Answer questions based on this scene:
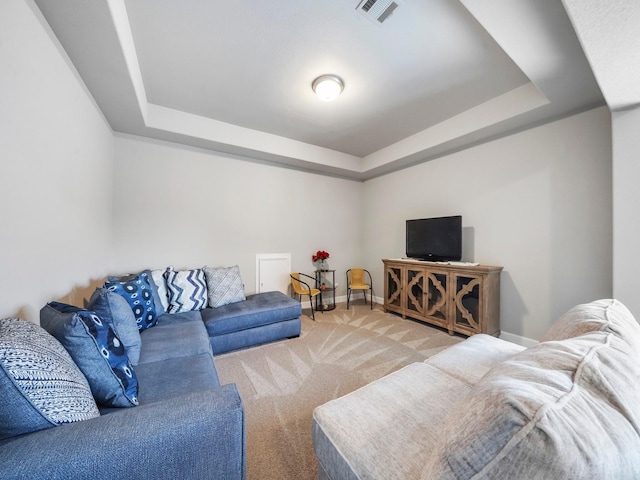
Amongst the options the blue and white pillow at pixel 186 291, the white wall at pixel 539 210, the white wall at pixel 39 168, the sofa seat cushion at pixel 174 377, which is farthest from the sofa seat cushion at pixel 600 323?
the blue and white pillow at pixel 186 291

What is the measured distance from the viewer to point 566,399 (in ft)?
1.64

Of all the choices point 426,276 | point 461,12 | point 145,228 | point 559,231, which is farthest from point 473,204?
point 145,228

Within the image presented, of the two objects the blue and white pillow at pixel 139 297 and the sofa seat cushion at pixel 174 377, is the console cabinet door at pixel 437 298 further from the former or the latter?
the blue and white pillow at pixel 139 297

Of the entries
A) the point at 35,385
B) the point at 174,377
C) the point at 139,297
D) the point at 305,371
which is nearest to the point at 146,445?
the point at 35,385

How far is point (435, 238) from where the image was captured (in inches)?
132

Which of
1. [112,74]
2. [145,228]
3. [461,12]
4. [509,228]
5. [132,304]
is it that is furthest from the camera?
[145,228]

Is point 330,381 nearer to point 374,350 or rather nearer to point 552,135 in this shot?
point 374,350

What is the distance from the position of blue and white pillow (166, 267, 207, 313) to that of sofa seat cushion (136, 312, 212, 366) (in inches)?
14.5

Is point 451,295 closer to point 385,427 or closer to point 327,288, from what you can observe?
point 327,288

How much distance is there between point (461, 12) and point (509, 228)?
88.5 inches

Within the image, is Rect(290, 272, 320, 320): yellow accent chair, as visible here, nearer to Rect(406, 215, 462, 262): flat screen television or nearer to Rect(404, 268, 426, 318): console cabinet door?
Rect(404, 268, 426, 318): console cabinet door

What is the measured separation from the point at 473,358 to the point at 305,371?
1.38 metres

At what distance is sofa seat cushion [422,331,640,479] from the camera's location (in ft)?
1.38

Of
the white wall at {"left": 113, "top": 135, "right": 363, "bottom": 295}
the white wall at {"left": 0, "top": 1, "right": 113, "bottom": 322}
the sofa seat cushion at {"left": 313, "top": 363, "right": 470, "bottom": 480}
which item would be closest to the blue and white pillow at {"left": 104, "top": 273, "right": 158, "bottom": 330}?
the white wall at {"left": 0, "top": 1, "right": 113, "bottom": 322}
